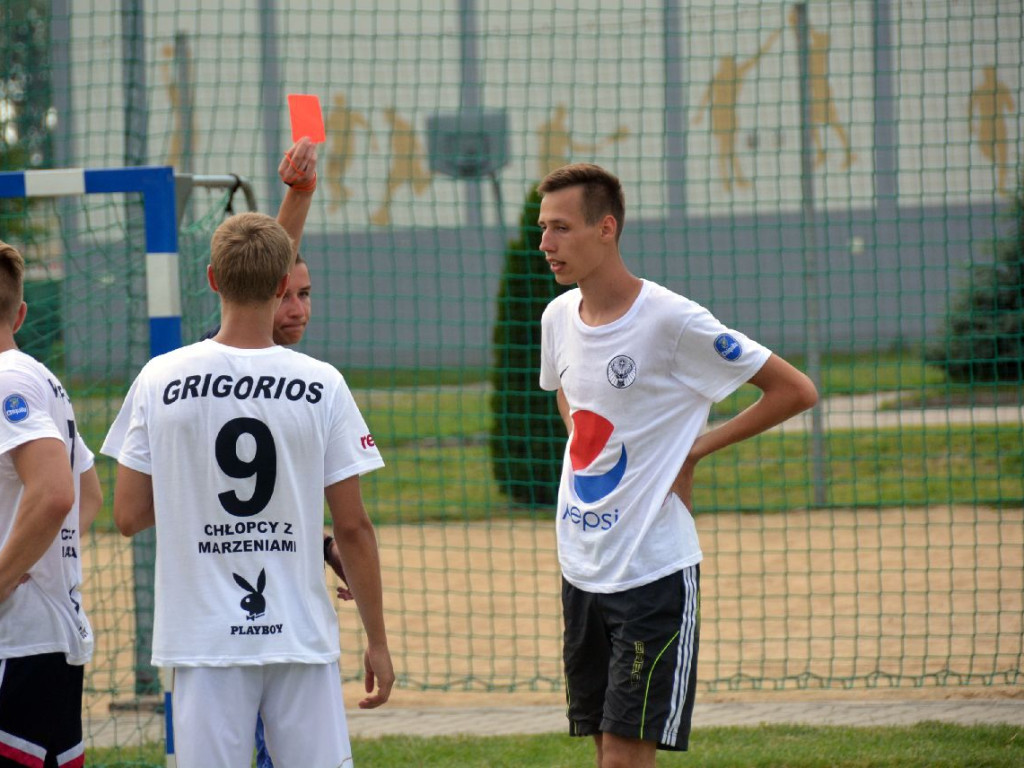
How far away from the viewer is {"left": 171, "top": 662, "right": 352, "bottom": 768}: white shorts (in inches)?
96.0

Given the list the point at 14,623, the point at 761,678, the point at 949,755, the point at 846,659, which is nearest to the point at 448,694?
the point at 761,678

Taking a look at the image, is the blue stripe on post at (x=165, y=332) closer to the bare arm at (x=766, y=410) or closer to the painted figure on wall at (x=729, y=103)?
the bare arm at (x=766, y=410)

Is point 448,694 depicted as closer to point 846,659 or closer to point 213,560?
point 846,659

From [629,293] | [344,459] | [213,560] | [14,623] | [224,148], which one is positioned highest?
[224,148]

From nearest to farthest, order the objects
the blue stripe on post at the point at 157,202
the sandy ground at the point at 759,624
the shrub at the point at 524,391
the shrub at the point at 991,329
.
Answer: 1. the blue stripe on post at the point at 157,202
2. the sandy ground at the point at 759,624
3. the shrub at the point at 991,329
4. the shrub at the point at 524,391

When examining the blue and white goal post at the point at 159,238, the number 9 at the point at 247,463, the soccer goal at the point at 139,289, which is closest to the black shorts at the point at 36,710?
the number 9 at the point at 247,463

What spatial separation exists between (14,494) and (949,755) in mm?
3368

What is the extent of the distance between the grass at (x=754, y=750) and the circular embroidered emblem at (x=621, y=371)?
1852 mm

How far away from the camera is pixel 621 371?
10.5 ft

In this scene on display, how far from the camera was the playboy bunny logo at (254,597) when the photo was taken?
2449 millimetres

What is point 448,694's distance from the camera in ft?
19.5

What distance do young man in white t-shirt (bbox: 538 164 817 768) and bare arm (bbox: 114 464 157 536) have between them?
1.17m

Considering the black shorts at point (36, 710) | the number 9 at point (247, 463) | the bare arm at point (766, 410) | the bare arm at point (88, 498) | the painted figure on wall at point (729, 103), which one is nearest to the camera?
the number 9 at point (247, 463)


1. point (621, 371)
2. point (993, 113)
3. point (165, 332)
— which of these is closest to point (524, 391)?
point (993, 113)
